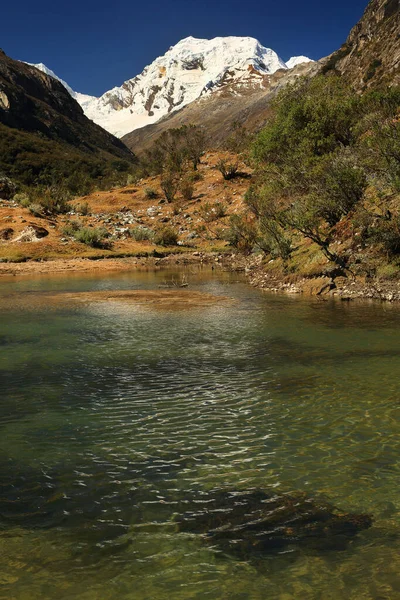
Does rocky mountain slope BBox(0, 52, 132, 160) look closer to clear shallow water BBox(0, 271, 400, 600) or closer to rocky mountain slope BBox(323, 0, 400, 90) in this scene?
rocky mountain slope BBox(323, 0, 400, 90)

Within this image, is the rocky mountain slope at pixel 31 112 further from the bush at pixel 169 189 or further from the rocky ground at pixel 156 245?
the bush at pixel 169 189

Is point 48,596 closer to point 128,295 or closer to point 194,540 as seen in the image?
point 194,540

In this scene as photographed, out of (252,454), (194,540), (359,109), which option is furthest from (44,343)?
(359,109)

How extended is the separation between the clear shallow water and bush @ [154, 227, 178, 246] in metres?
44.0

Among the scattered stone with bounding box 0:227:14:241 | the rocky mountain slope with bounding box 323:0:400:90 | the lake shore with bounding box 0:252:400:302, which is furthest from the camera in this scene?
the rocky mountain slope with bounding box 323:0:400:90

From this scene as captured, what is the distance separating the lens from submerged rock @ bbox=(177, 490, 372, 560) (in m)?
5.51

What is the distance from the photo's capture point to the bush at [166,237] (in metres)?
61.2

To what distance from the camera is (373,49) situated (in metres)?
138

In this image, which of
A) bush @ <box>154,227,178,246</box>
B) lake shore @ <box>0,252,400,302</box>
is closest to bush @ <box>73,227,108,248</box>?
lake shore @ <box>0,252,400,302</box>

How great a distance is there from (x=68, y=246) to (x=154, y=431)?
4871 cm

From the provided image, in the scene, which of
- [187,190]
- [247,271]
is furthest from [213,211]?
[247,271]

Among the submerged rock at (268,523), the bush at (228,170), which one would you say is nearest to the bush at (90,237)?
the bush at (228,170)

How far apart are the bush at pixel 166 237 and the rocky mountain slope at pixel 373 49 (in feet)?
228

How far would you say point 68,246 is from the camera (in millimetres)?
54719
